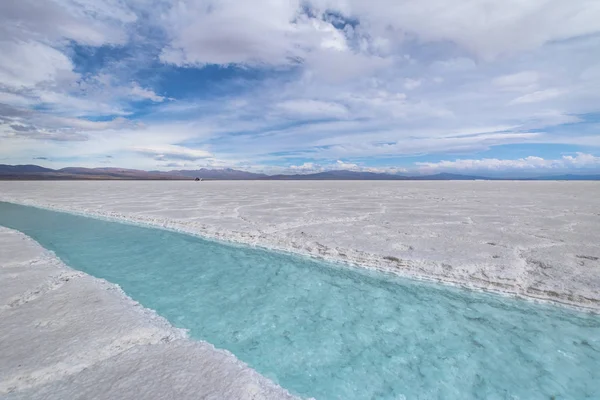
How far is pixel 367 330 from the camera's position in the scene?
2.80m

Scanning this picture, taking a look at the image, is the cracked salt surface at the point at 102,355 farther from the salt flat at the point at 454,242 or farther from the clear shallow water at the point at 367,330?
the salt flat at the point at 454,242

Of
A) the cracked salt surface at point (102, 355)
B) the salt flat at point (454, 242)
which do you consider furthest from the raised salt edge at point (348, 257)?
the cracked salt surface at point (102, 355)

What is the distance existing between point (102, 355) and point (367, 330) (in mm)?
2111

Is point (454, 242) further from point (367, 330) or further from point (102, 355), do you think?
point (102, 355)

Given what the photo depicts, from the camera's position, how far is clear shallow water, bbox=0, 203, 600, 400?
2.12m

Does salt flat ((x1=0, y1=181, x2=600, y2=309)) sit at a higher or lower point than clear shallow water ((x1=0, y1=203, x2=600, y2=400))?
higher

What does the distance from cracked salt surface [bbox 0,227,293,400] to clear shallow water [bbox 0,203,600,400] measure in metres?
0.35

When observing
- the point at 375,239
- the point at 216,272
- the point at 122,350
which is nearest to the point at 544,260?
the point at 375,239

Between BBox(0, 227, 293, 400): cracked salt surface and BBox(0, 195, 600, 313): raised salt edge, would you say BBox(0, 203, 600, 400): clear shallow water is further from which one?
BBox(0, 227, 293, 400): cracked salt surface

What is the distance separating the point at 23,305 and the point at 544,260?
6.03 meters

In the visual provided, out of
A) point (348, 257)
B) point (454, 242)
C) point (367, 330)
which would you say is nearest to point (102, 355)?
point (367, 330)

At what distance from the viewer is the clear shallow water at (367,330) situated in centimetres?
212

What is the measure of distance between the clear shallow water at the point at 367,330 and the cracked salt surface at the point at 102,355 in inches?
13.9

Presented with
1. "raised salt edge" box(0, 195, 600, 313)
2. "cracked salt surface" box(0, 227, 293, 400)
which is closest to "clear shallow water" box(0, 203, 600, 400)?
"raised salt edge" box(0, 195, 600, 313)
